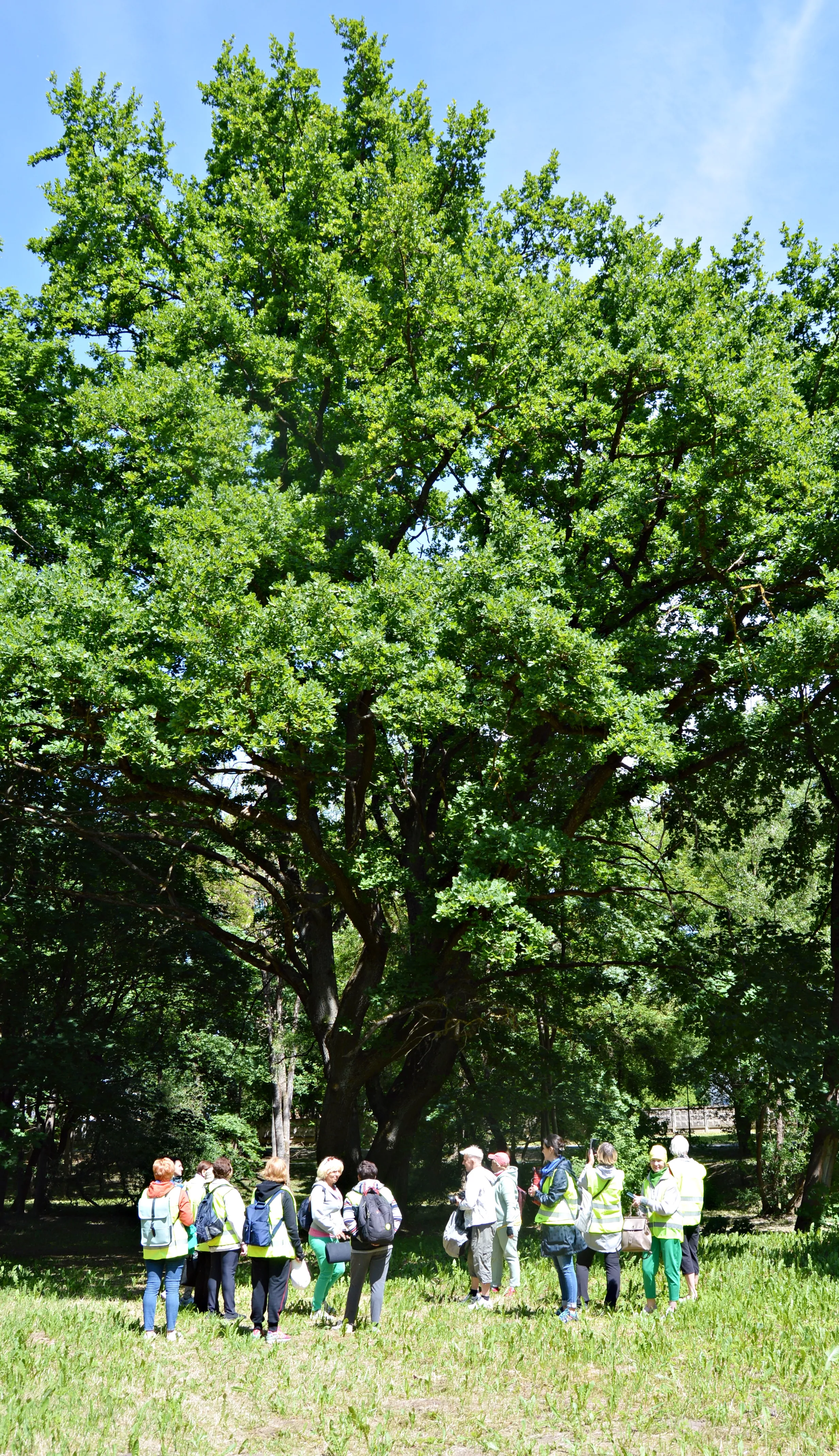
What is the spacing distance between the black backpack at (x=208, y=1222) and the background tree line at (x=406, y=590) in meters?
3.76

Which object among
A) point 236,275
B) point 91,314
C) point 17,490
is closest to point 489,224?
point 236,275

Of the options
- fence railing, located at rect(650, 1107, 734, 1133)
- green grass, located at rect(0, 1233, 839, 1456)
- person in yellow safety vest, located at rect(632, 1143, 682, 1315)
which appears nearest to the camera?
green grass, located at rect(0, 1233, 839, 1456)

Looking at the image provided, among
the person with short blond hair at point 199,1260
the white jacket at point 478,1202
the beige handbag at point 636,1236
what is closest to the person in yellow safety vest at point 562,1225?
the beige handbag at point 636,1236

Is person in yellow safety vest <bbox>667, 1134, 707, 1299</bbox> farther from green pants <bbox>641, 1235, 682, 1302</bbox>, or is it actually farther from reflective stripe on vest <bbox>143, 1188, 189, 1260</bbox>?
reflective stripe on vest <bbox>143, 1188, 189, 1260</bbox>

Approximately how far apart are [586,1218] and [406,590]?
6.98m

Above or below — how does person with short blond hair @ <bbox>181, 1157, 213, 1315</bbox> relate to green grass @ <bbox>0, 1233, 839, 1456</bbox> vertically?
above

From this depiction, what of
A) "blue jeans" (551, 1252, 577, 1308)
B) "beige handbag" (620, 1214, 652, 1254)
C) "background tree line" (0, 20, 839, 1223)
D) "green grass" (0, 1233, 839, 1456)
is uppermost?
"background tree line" (0, 20, 839, 1223)

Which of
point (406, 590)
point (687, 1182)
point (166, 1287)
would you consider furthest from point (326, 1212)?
point (406, 590)

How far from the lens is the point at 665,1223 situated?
877 centimetres

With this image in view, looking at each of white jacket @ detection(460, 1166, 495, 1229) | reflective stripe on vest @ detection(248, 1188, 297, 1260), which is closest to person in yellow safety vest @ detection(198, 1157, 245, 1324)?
reflective stripe on vest @ detection(248, 1188, 297, 1260)

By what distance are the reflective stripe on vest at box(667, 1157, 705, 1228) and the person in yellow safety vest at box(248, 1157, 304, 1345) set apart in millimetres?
3353

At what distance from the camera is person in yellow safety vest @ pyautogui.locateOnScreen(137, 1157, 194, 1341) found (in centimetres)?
846

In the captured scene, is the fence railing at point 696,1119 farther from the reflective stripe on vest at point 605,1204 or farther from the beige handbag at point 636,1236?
the reflective stripe on vest at point 605,1204

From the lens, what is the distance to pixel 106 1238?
22.3 metres
